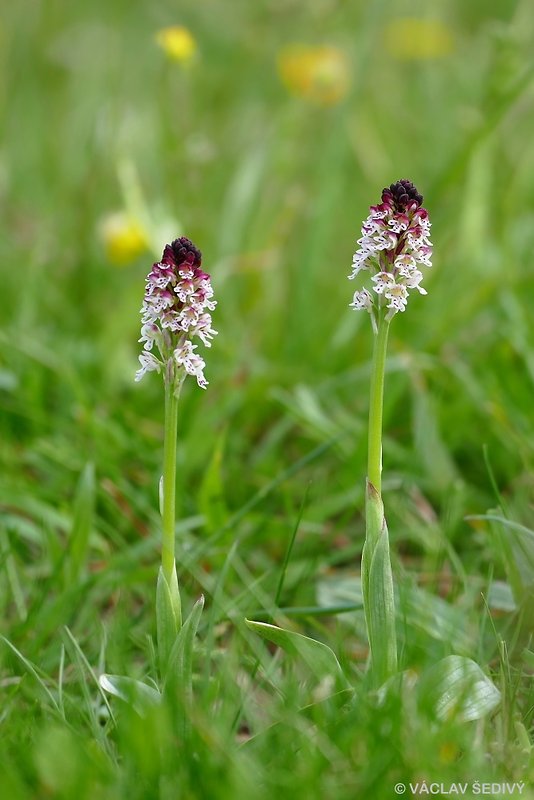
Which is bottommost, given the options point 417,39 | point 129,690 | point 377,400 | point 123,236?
point 129,690

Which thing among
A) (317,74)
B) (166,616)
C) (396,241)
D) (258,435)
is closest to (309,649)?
(166,616)

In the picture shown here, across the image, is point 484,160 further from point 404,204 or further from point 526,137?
point 404,204

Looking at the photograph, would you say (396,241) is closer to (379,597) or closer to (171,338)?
(171,338)

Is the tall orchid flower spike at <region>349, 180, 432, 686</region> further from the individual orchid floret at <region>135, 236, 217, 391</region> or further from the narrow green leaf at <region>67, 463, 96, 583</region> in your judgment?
the narrow green leaf at <region>67, 463, 96, 583</region>

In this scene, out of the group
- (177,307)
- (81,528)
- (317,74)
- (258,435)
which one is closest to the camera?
(177,307)

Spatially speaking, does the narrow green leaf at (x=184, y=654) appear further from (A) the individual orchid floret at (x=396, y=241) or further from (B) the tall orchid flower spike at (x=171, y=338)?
(A) the individual orchid floret at (x=396, y=241)

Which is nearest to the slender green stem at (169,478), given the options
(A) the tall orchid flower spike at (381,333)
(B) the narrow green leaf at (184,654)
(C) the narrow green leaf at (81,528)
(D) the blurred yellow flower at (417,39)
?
(B) the narrow green leaf at (184,654)

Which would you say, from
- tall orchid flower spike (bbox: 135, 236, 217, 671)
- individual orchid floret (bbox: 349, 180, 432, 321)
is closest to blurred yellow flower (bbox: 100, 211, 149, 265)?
tall orchid flower spike (bbox: 135, 236, 217, 671)
